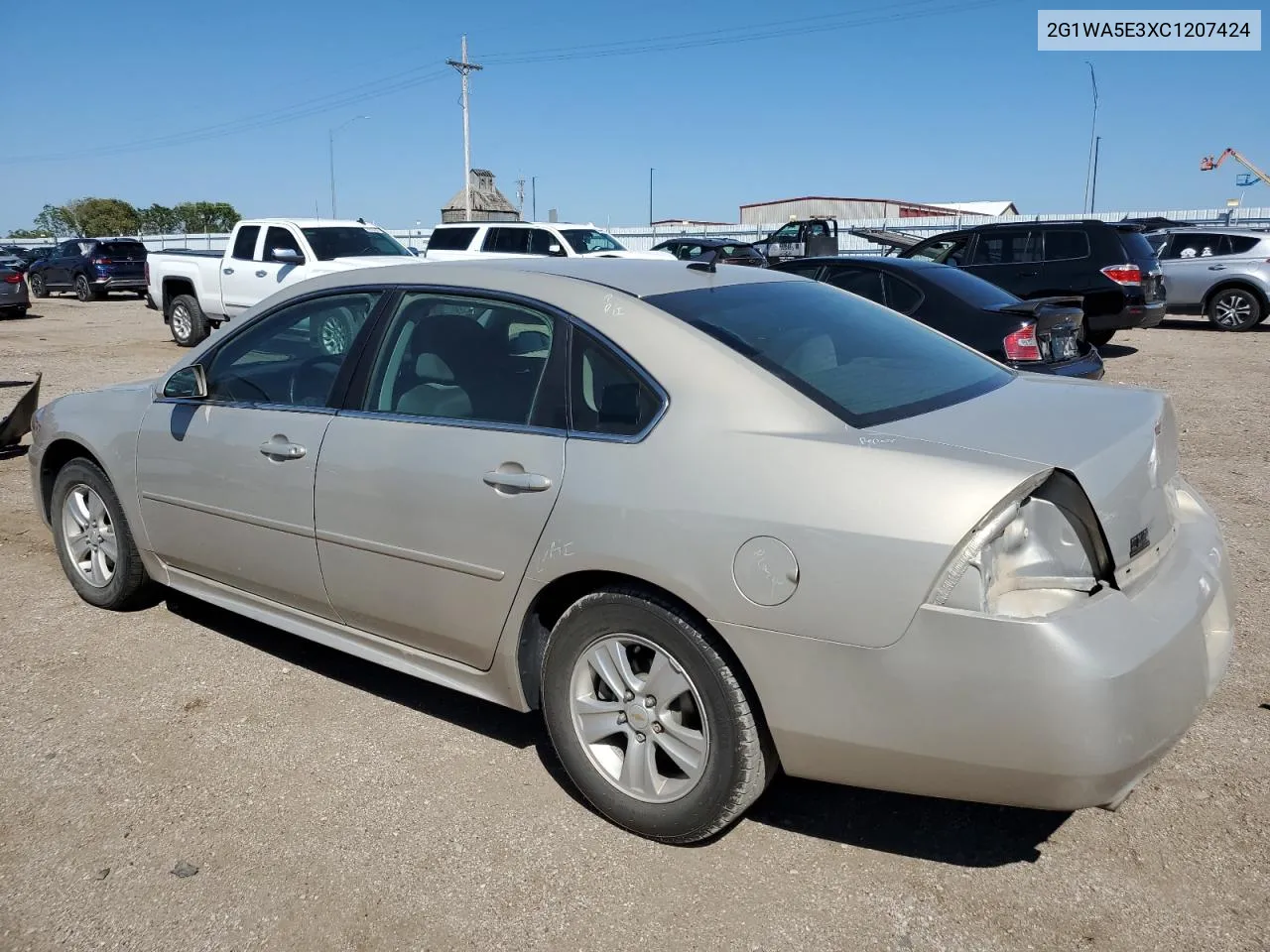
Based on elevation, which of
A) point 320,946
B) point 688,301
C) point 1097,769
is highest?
point 688,301

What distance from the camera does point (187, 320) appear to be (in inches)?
622

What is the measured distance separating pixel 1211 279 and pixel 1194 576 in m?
16.1

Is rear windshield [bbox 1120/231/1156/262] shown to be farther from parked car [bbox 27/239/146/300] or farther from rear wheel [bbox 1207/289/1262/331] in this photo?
parked car [bbox 27/239/146/300]

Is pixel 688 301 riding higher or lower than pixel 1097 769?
higher

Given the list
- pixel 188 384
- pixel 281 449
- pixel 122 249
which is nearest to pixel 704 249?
pixel 122 249

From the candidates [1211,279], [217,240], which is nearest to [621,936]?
[1211,279]

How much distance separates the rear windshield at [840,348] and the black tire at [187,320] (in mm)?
13907

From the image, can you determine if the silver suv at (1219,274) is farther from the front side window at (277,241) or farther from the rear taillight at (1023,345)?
the front side window at (277,241)

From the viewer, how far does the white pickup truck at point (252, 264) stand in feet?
45.7

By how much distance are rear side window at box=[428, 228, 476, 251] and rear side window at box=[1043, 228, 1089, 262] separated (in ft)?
30.3

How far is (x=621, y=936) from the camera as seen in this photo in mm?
2553

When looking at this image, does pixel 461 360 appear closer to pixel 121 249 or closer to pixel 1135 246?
pixel 1135 246

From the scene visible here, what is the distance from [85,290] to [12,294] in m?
6.45

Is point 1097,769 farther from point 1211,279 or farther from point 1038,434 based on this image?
point 1211,279
